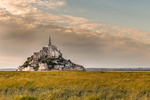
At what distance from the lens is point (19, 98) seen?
11516 mm

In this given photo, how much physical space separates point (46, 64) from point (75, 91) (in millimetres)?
170005

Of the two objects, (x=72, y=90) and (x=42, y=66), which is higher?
(x=42, y=66)

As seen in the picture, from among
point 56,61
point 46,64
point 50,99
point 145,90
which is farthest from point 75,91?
point 56,61

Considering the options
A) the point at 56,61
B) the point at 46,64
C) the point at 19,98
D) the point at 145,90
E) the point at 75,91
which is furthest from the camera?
the point at 56,61

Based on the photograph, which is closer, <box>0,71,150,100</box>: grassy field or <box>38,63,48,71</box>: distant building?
<box>0,71,150,100</box>: grassy field

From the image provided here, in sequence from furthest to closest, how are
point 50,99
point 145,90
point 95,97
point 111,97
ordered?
point 145,90, point 111,97, point 95,97, point 50,99

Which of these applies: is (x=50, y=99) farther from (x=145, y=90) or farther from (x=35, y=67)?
(x=35, y=67)

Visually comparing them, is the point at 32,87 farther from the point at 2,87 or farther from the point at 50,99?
the point at 50,99

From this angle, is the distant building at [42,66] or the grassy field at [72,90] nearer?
the grassy field at [72,90]

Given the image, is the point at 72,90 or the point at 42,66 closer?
the point at 72,90

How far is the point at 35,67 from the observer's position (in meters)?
189

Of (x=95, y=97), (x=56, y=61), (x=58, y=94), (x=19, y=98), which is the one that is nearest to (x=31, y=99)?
(x=19, y=98)

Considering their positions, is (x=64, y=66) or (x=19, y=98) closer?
(x=19, y=98)

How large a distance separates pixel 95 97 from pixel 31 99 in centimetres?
475
